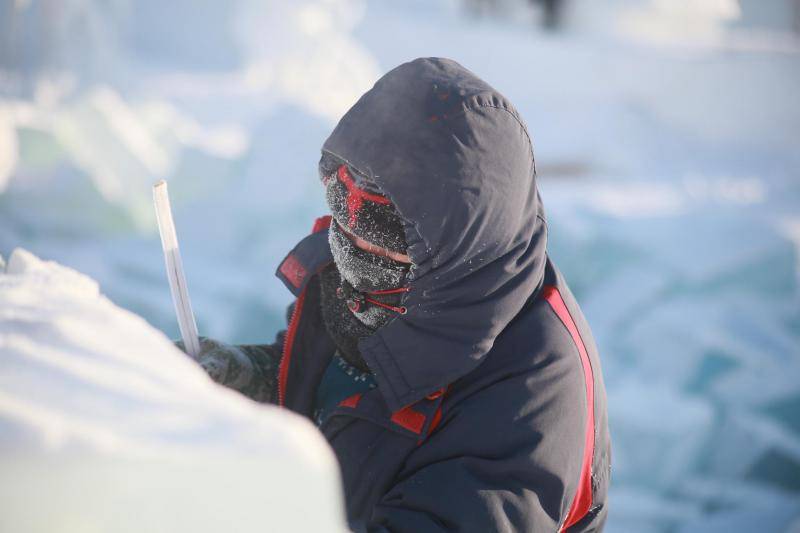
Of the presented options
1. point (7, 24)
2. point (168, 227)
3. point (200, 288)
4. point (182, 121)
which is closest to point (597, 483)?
point (168, 227)

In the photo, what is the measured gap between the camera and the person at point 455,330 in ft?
4.00

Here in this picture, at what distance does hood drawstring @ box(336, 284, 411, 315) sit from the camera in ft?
4.68

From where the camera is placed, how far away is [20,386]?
696 millimetres

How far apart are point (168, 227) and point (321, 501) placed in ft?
2.39

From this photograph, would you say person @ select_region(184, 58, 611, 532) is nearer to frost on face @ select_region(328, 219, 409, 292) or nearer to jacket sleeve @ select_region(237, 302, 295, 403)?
frost on face @ select_region(328, 219, 409, 292)

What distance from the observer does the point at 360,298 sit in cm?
147

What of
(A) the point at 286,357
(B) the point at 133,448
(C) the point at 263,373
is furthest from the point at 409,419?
(B) the point at 133,448

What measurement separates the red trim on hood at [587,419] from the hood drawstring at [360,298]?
282mm

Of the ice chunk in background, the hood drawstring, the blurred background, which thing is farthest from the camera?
the blurred background

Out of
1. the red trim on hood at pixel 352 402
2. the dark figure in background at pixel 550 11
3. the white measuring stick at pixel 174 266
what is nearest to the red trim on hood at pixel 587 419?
the red trim on hood at pixel 352 402

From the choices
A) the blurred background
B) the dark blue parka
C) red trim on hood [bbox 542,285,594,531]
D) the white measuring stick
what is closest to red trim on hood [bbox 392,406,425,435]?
the dark blue parka

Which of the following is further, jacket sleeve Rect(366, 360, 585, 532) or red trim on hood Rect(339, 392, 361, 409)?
red trim on hood Rect(339, 392, 361, 409)

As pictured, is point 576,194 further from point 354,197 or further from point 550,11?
point 550,11

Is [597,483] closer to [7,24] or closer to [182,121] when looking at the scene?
[182,121]
